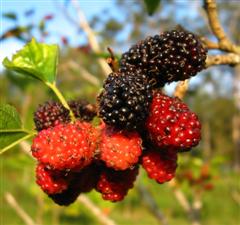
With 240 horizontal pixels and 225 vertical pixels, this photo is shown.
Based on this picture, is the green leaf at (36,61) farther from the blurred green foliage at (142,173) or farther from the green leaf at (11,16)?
the green leaf at (11,16)

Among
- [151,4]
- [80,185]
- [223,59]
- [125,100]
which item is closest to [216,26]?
[223,59]

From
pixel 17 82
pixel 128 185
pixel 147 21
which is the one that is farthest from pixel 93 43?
pixel 147 21

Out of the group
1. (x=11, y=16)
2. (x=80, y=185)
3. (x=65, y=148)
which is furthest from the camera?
(x=11, y=16)

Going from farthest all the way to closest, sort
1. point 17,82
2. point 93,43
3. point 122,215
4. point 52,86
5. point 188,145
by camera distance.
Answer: point 122,215 → point 17,82 → point 93,43 → point 52,86 → point 188,145

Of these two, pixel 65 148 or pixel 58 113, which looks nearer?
pixel 65 148

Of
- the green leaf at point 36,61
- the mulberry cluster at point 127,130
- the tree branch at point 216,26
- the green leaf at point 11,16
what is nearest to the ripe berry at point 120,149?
the mulberry cluster at point 127,130

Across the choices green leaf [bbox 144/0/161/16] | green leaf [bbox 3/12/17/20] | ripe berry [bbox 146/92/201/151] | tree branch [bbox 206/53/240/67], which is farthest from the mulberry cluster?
green leaf [bbox 3/12/17/20]

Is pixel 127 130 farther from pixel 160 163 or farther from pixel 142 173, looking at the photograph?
pixel 142 173

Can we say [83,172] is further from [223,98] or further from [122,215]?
[223,98]
